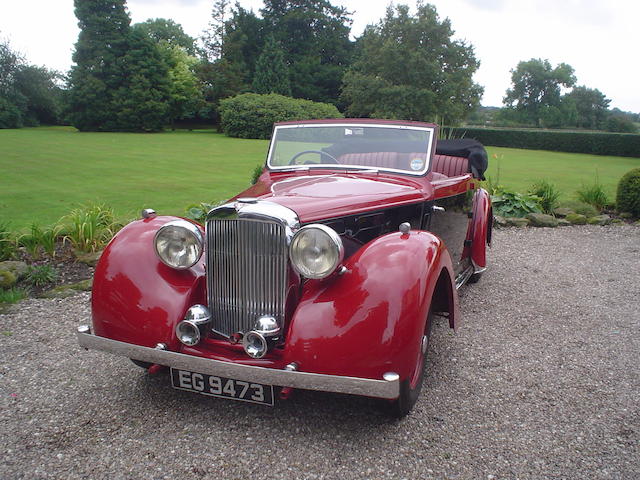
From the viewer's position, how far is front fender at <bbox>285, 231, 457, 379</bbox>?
245 centimetres

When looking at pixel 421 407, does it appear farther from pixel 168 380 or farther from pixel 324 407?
pixel 168 380

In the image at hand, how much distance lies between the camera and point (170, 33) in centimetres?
6544

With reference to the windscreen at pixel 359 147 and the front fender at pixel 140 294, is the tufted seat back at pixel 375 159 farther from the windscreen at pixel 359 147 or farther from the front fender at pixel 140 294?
the front fender at pixel 140 294

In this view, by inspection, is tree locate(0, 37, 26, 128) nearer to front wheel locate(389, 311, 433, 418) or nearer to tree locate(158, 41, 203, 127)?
tree locate(158, 41, 203, 127)

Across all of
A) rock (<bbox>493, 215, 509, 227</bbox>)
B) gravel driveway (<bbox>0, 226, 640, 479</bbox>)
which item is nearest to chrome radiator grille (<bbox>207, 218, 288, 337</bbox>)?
gravel driveway (<bbox>0, 226, 640, 479</bbox>)

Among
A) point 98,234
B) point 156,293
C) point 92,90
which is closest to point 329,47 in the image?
point 92,90

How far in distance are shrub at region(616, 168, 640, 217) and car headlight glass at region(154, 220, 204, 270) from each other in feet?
30.7

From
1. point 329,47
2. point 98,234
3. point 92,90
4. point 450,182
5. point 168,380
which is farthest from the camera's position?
point 329,47

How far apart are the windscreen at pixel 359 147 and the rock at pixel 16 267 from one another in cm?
293

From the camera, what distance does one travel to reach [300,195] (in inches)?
125

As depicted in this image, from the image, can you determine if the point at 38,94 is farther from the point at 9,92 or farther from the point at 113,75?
the point at 113,75

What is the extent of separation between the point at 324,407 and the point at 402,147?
2187mm

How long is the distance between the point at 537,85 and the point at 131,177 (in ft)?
264

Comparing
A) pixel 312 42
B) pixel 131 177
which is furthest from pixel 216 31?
pixel 131 177
